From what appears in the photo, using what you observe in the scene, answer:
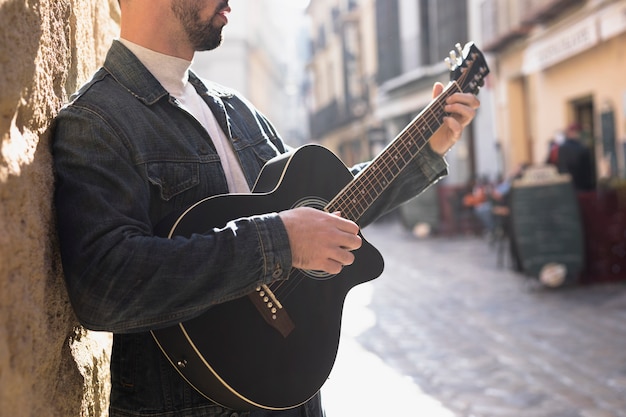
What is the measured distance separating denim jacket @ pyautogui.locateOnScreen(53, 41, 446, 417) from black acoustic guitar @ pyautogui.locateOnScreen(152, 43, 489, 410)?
0.08 meters

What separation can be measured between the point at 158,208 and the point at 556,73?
567 inches

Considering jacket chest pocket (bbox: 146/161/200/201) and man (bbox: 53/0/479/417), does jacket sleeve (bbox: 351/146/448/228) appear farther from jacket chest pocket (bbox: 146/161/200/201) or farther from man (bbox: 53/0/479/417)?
jacket chest pocket (bbox: 146/161/200/201)

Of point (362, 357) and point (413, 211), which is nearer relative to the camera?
point (362, 357)

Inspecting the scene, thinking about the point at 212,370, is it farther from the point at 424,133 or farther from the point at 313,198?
the point at 424,133

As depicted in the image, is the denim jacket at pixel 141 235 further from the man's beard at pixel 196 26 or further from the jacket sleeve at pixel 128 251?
the man's beard at pixel 196 26

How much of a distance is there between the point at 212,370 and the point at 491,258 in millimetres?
9885

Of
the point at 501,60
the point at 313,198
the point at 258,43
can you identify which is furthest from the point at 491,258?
the point at 258,43

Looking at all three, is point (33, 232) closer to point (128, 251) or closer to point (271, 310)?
point (128, 251)

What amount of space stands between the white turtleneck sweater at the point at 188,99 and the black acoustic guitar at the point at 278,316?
9cm

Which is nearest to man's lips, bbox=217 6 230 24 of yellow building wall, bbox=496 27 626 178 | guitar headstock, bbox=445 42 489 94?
guitar headstock, bbox=445 42 489 94

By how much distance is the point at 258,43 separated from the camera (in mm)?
44594

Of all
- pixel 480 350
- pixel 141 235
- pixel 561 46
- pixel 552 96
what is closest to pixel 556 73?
pixel 552 96

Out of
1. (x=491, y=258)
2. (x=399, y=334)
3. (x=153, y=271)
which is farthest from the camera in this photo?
(x=491, y=258)

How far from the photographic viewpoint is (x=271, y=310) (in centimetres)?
168
